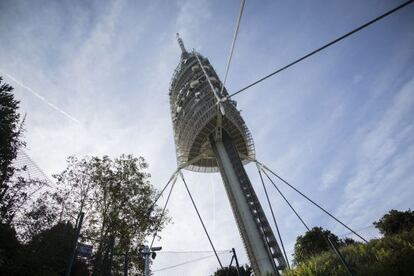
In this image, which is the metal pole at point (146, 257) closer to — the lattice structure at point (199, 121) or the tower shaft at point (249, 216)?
the tower shaft at point (249, 216)

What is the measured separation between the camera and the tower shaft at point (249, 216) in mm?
18625

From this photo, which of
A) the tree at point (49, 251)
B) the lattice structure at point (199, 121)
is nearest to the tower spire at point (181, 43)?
the lattice structure at point (199, 121)

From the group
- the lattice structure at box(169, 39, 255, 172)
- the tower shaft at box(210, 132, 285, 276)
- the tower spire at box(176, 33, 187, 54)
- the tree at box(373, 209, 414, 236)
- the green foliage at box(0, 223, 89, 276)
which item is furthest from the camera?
the tower spire at box(176, 33, 187, 54)

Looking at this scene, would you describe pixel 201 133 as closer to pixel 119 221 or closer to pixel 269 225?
pixel 269 225

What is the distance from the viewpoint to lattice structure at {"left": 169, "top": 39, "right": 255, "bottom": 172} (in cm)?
2841

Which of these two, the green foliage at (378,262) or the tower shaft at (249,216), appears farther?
the tower shaft at (249,216)

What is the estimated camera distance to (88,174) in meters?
17.0

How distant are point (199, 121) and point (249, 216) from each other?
44.1 ft

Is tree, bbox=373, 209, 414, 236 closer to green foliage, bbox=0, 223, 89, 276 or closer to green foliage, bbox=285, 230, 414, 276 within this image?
green foliage, bbox=285, 230, 414, 276

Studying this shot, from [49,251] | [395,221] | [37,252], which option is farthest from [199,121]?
[395,221]

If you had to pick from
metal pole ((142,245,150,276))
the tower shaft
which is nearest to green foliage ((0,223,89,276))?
metal pole ((142,245,150,276))

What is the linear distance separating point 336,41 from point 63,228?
20.0 meters

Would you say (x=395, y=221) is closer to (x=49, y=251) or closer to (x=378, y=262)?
(x=378, y=262)

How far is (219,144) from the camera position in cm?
2827
